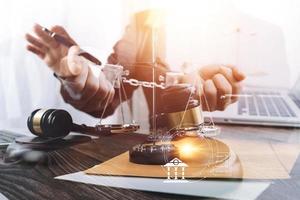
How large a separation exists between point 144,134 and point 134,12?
0.36 meters

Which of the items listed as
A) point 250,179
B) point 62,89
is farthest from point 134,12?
point 250,179

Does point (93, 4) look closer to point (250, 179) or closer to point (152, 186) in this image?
point (152, 186)

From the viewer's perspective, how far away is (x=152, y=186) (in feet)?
3.23

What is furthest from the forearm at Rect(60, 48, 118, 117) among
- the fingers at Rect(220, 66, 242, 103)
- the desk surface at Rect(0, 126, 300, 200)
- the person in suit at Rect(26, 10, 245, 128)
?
the fingers at Rect(220, 66, 242, 103)

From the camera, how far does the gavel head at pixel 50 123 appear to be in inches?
46.6

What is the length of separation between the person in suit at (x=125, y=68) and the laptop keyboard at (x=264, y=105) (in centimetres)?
3

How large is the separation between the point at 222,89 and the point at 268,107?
13cm

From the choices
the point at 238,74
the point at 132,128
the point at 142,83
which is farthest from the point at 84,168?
the point at 238,74

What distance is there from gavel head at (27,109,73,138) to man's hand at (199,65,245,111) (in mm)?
457

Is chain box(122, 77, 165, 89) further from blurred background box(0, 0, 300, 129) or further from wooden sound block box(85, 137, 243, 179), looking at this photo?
wooden sound block box(85, 137, 243, 179)

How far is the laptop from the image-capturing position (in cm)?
96

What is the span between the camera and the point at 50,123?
3.88 feet

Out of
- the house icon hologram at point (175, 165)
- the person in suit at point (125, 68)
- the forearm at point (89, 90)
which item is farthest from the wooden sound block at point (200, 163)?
the forearm at point (89, 90)

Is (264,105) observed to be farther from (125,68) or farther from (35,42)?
(35,42)
